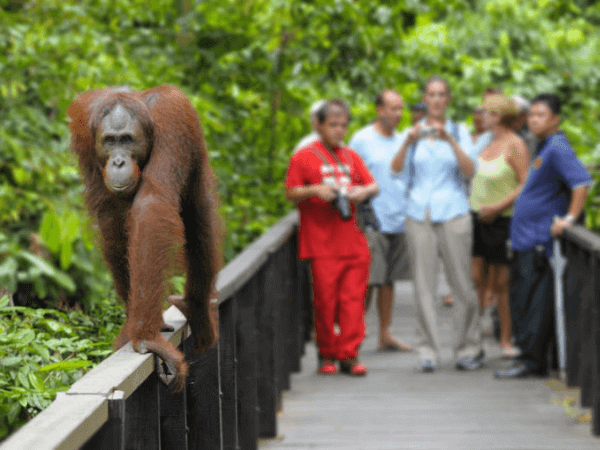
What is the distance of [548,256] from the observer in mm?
6004

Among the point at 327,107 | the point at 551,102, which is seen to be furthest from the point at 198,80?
the point at 551,102

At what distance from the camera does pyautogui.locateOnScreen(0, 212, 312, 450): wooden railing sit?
166cm

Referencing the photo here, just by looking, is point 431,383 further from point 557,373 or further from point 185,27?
point 185,27

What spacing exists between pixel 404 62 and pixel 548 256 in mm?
3167

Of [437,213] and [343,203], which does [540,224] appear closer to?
[437,213]

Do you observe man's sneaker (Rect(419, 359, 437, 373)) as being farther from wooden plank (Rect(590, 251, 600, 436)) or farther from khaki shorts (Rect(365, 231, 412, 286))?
wooden plank (Rect(590, 251, 600, 436))

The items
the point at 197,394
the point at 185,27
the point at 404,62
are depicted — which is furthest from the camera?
the point at 404,62

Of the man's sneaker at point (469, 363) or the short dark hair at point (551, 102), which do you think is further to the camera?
the man's sneaker at point (469, 363)

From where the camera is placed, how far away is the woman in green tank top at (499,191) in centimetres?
636

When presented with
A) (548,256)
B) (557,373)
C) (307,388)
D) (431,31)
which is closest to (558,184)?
(548,256)

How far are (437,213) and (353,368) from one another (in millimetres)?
1217

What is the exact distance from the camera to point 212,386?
127 inches

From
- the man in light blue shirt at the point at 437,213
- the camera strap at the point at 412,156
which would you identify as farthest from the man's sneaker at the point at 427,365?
the camera strap at the point at 412,156

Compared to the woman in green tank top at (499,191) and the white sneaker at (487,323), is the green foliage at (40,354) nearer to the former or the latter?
the woman in green tank top at (499,191)
